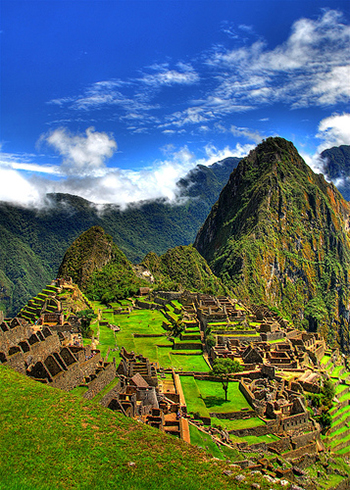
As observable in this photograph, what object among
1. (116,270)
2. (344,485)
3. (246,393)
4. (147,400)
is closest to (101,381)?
(147,400)

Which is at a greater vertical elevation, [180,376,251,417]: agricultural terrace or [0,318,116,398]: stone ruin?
[0,318,116,398]: stone ruin

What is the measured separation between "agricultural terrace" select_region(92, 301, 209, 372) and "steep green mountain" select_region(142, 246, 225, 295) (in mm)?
54408

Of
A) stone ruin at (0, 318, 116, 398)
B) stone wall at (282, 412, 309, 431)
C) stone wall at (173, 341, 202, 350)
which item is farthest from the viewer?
stone wall at (173, 341, 202, 350)

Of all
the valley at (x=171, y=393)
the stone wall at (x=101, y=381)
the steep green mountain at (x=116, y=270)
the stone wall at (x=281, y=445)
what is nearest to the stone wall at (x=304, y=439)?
the valley at (x=171, y=393)

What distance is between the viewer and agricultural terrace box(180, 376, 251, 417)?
114 feet

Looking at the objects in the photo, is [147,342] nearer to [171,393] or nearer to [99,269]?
[171,393]

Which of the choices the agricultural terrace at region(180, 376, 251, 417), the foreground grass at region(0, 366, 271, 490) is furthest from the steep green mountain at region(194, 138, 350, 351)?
the foreground grass at region(0, 366, 271, 490)

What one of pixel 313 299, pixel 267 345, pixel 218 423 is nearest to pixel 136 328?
pixel 267 345

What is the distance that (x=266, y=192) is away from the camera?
19212 cm

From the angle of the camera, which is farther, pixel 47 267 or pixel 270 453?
pixel 47 267

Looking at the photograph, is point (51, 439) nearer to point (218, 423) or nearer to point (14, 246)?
point (218, 423)

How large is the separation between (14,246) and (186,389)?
462 ft

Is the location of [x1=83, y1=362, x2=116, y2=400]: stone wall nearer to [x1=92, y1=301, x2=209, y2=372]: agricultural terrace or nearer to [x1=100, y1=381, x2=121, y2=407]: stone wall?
[x1=100, y1=381, x2=121, y2=407]: stone wall

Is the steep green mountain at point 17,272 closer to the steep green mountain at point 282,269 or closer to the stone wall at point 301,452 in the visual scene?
the steep green mountain at point 282,269
